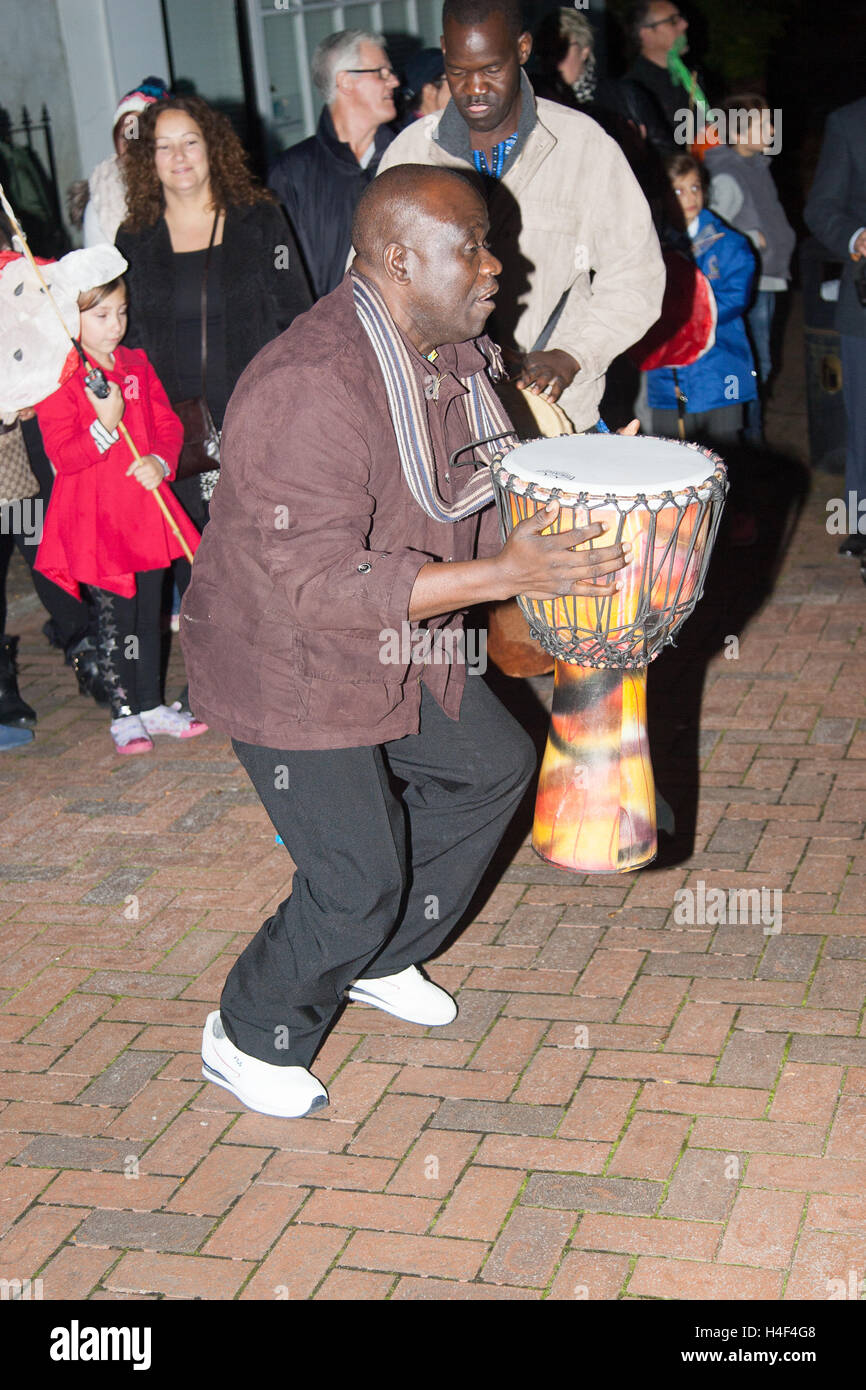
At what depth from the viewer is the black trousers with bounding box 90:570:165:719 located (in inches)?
227

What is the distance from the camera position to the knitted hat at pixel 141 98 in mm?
6195

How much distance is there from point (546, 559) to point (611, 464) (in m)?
0.59

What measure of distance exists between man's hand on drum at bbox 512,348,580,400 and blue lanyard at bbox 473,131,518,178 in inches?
22.9

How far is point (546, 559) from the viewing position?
2.91 metres

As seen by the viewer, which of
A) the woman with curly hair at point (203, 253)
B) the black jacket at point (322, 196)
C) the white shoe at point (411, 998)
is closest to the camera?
the white shoe at point (411, 998)

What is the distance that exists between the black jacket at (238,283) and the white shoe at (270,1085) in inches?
109

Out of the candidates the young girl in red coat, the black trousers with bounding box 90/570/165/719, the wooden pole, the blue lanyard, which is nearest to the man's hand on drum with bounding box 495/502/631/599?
the blue lanyard

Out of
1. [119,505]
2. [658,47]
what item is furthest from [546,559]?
[658,47]

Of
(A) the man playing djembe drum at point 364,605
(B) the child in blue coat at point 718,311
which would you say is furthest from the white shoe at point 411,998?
(B) the child in blue coat at point 718,311

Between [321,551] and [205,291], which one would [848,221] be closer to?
[205,291]

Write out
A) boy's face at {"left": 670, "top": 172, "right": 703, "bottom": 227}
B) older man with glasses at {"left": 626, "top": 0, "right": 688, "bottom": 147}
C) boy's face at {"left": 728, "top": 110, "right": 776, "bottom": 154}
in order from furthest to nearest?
older man with glasses at {"left": 626, "top": 0, "right": 688, "bottom": 147}, boy's face at {"left": 728, "top": 110, "right": 776, "bottom": 154}, boy's face at {"left": 670, "top": 172, "right": 703, "bottom": 227}

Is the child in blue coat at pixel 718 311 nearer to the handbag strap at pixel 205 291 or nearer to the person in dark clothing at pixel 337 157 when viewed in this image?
the person in dark clothing at pixel 337 157

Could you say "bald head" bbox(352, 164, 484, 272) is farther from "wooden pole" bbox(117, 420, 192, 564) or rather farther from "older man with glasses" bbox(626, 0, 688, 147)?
"older man with glasses" bbox(626, 0, 688, 147)
